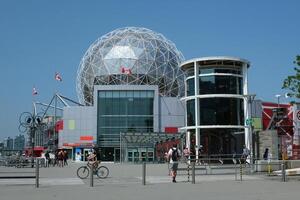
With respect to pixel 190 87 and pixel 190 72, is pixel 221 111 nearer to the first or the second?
pixel 190 87

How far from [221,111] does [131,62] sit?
39056 mm

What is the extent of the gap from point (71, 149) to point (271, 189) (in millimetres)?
69317

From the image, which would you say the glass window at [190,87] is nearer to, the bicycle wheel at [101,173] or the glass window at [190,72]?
the glass window at [190,72]

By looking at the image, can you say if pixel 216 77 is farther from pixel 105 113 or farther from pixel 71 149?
pixel 71 149

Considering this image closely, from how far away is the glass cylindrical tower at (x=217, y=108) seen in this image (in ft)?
147

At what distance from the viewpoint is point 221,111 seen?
147 ft

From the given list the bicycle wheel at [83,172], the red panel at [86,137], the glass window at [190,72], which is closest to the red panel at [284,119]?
the glass window at [190,72]

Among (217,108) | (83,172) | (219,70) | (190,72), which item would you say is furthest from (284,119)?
(83,172)

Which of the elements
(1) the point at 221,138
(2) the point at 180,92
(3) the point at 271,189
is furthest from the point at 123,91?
(3) the point at 271,189

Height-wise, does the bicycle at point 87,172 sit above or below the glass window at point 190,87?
below

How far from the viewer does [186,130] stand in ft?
155

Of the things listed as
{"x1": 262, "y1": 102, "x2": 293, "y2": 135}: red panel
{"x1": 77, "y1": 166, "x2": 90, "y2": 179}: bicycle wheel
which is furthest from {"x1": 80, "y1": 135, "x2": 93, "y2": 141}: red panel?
{"x1": 77, "y1": 166, "x2": 90, "y2": 179}: bicycle wheel

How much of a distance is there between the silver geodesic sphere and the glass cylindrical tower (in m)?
35.4

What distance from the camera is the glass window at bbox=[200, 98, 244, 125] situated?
4478 cm
